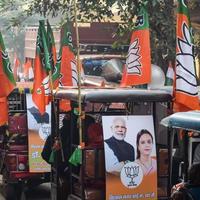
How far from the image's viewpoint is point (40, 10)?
1455cm

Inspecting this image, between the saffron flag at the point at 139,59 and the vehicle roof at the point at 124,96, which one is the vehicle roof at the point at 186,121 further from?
the saffron flag at the point at 139,59

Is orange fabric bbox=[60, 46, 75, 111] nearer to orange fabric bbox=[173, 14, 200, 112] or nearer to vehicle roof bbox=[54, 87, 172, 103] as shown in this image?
vehicle roof bbox=[54, 87, 172, 103]

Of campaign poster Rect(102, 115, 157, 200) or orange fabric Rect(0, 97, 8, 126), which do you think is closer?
campaign poster Rect(102, 115, 157, 200)

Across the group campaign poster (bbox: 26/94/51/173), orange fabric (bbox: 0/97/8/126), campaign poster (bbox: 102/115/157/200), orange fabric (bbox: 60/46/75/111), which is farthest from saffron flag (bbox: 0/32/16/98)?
campaign poster (bbox: 102/115/157/200)

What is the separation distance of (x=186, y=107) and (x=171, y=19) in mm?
6351

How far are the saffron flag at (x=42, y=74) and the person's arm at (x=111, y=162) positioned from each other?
2.37 meters

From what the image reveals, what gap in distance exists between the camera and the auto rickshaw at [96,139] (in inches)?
261

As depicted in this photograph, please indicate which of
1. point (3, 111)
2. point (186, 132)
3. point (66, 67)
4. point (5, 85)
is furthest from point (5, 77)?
point (186, 132)

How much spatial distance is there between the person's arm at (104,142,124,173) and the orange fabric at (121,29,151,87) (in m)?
1.67

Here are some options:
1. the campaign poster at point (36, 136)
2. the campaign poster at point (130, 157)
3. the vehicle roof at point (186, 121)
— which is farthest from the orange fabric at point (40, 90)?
the vehicle roof at point (186, 121)

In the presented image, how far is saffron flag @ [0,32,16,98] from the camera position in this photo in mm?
8805

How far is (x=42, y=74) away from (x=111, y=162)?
296cm

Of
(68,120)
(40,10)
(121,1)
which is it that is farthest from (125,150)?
(40,10)

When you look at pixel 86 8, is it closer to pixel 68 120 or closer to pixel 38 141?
pixel 38 141
